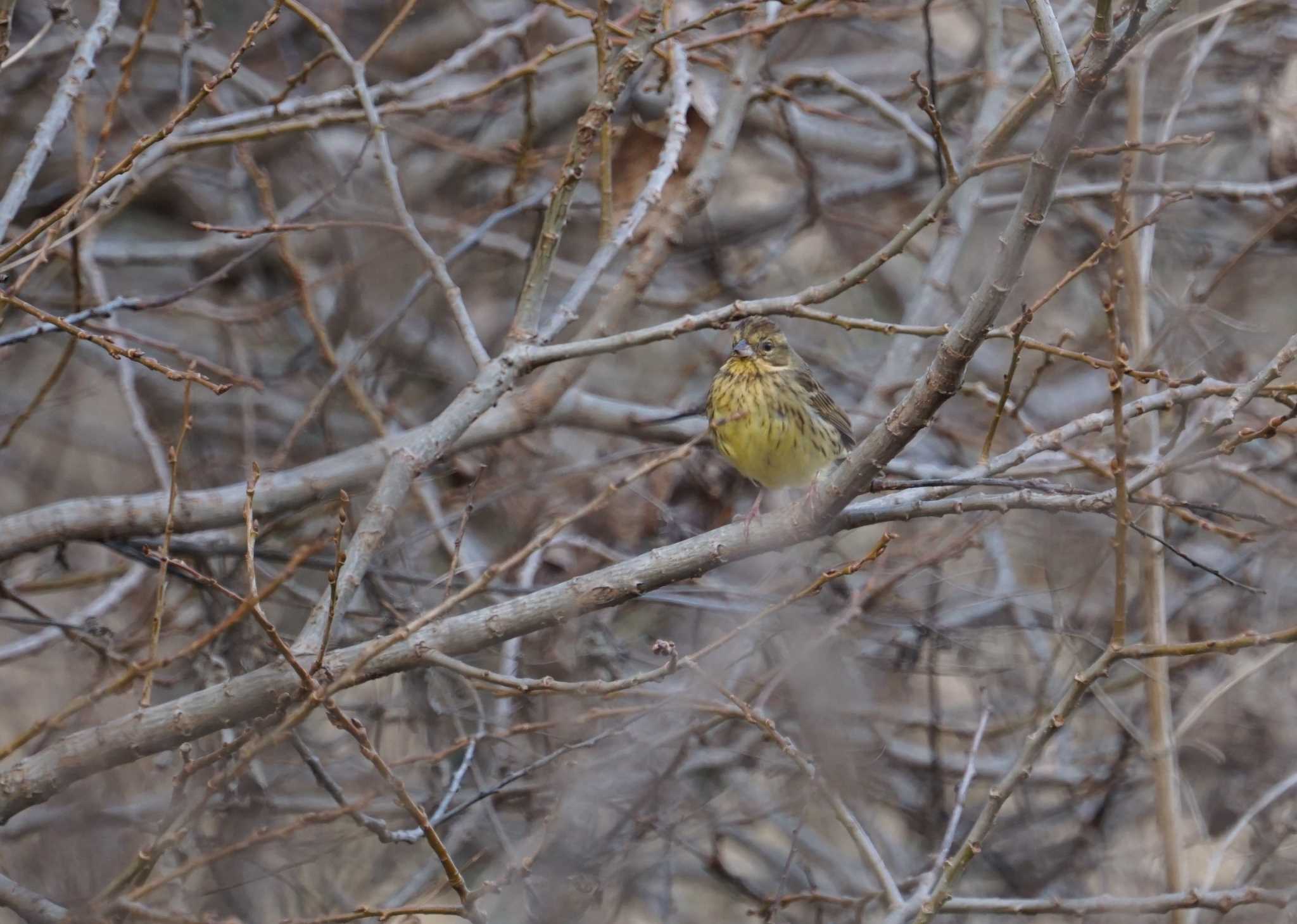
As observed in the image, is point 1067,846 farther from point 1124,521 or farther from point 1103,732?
point 1124,521

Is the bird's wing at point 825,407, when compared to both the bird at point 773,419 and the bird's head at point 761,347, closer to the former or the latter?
the bird at point 773,419

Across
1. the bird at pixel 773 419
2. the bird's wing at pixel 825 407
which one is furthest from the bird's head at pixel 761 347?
the bird's wing at pixel 825 407

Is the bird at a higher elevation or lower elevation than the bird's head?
lower

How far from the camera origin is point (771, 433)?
5.20m

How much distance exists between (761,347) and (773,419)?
0.49 meters

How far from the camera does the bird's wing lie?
5.39m

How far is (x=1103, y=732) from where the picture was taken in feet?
25.3

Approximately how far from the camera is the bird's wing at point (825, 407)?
5387 millimetres

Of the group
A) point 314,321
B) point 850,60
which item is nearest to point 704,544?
point 314,321

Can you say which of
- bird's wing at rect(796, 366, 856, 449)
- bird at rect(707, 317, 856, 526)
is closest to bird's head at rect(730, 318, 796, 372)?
bird at rect(707, 317, 856, 526)

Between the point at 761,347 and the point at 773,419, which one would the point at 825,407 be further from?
the point at 761,347

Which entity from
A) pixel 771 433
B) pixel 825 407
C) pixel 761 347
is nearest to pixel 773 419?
pixel 771 433

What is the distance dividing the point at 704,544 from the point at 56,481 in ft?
19.7

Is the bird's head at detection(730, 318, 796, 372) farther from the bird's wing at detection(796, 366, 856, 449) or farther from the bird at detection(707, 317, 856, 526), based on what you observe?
the bird's wing at detection(796, 366, 856, 449)
